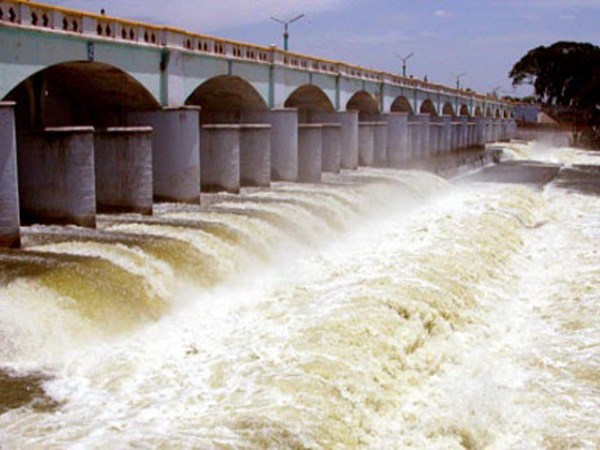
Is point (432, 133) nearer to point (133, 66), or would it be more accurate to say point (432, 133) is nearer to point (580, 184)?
point (580, 184)

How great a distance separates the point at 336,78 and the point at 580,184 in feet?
61.6

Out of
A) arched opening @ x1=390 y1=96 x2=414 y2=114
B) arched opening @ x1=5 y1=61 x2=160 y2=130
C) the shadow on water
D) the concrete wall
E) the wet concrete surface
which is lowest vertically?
the shadow on water

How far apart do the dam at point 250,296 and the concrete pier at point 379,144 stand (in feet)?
42.5

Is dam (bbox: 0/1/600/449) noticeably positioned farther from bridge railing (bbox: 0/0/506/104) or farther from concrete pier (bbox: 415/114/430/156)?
concrete pier (bbox: 415/114/430/156)

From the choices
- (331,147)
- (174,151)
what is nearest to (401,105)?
(331,147)

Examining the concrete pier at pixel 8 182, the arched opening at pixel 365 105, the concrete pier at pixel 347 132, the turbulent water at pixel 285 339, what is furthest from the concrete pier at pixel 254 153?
the arched opening at pixel 365 105

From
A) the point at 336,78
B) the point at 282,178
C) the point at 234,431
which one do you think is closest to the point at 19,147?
the point at 234,431

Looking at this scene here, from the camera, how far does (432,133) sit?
192 feet

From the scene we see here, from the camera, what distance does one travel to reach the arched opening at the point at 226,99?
1208 inches

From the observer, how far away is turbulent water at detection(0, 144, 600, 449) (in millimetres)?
10844

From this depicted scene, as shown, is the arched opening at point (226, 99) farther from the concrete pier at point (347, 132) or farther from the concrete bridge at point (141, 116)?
the concrete pier at point (347, 132)

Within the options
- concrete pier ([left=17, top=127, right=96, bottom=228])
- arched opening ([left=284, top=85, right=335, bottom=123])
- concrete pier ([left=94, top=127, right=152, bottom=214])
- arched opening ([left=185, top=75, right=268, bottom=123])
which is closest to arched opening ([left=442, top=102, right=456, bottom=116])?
arched opening ([left=284, top=85, right=335, bottom=123])

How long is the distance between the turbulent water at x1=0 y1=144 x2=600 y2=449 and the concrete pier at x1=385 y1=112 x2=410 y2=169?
2419cm

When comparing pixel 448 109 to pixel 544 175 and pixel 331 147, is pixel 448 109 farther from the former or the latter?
pixel 331 147
